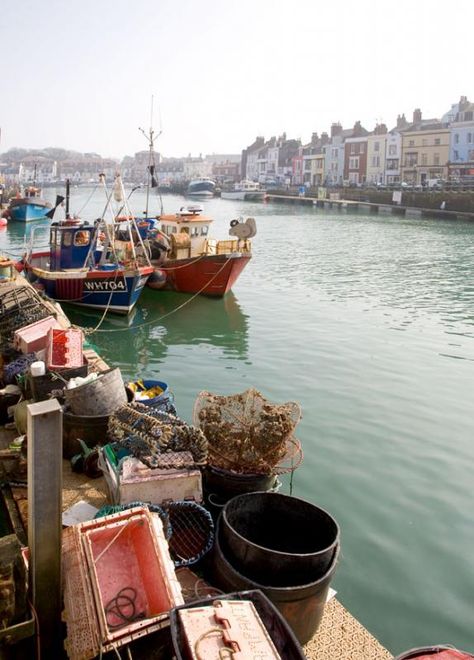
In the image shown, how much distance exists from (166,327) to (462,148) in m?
73.4

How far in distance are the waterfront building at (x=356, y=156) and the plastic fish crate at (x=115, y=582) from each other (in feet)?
315

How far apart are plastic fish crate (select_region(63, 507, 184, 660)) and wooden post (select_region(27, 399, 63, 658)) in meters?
0.15

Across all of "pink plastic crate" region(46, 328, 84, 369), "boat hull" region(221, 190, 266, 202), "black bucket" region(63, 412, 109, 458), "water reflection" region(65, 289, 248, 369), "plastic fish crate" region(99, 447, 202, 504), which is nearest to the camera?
"plastic fish crate" region(99, 447, 202, 504)

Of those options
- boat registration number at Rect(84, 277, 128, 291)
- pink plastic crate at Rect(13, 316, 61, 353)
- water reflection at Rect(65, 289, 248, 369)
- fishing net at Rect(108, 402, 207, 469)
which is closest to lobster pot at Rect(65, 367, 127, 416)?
fishing net at Rect(108, 402, 207, 469)

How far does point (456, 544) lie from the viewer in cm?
680

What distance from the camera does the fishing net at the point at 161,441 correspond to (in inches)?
218

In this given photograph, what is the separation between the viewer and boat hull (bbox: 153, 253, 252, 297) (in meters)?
19.8

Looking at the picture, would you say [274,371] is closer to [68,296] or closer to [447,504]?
[447,504]

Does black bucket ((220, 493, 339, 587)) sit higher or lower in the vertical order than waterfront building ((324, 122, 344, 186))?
lower

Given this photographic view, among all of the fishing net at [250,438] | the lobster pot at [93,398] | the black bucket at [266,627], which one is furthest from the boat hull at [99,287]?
the black bucket at [266,627]

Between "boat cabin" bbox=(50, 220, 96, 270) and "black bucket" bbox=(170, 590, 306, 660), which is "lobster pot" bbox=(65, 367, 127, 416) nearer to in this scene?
"black bucket" bbox=(170, 590, 306, 660)

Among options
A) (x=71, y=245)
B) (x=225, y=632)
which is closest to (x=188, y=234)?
(x=71, y=245)

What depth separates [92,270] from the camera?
17469 mm

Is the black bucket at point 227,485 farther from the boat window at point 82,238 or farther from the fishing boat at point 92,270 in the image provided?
the boat window at point 82,238
